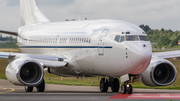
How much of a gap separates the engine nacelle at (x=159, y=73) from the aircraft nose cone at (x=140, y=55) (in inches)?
132

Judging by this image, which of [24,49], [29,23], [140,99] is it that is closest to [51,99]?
[140,99]

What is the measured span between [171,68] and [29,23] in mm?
15994

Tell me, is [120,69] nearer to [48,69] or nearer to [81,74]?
[81,74]

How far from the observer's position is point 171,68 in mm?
26828

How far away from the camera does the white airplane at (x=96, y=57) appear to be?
2353cm

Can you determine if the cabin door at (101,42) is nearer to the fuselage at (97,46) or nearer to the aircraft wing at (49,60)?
the fuselage at (97,46)

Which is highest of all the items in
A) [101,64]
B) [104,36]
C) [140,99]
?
[104,36]

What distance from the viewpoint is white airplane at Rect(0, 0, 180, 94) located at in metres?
23.5

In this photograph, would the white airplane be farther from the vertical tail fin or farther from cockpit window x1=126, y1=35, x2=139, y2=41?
the vertical tail fin

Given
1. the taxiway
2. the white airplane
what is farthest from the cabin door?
the taxiway

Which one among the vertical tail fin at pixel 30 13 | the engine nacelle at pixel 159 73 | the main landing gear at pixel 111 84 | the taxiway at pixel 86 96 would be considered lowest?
the taxiway at pixel 86 96

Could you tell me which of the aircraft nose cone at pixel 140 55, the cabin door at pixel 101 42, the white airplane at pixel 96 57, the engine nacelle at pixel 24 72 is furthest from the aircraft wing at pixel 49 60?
the aircraft nose cone at pixel 140 55

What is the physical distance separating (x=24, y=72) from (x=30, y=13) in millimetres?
14155

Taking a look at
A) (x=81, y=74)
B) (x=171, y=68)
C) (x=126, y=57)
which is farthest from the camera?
(x=81, y=74)
